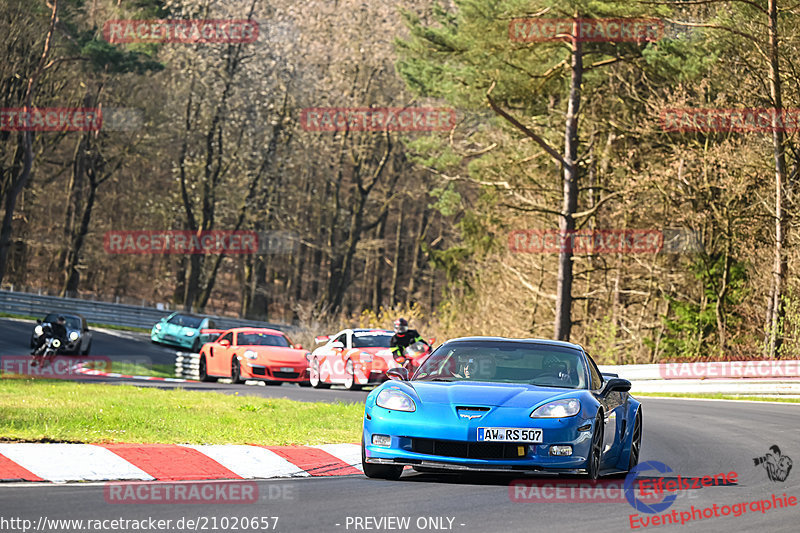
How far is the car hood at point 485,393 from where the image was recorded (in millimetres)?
9398

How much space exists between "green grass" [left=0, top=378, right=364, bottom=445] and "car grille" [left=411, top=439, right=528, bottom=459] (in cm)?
281

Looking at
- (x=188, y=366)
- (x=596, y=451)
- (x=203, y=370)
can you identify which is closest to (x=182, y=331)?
(x=188, y=366)

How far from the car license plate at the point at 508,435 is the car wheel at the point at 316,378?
18.6 m

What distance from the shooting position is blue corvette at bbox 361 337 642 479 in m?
9.20

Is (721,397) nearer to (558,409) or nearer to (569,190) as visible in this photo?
(569,190)

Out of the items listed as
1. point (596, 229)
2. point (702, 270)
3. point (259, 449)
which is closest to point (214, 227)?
point (596, 229)

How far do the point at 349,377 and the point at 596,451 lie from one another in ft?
57.1

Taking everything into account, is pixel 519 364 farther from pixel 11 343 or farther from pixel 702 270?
pixel 11 343

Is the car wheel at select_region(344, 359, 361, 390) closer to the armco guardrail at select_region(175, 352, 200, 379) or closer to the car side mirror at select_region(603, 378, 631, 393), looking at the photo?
the armco guardrail at select_region(175, 352, 200, 379)

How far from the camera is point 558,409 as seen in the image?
9.40 meters

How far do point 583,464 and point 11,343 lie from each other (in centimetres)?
3198

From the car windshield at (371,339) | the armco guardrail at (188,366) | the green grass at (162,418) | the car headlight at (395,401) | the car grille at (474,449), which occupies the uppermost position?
the car headlight at (395,401)

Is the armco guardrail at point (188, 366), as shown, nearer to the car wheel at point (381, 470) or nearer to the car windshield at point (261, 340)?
the car windshield at point (261, 340)

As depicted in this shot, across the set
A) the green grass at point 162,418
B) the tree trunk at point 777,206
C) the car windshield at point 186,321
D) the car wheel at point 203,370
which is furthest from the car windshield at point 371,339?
the car windshield at point 186,321
